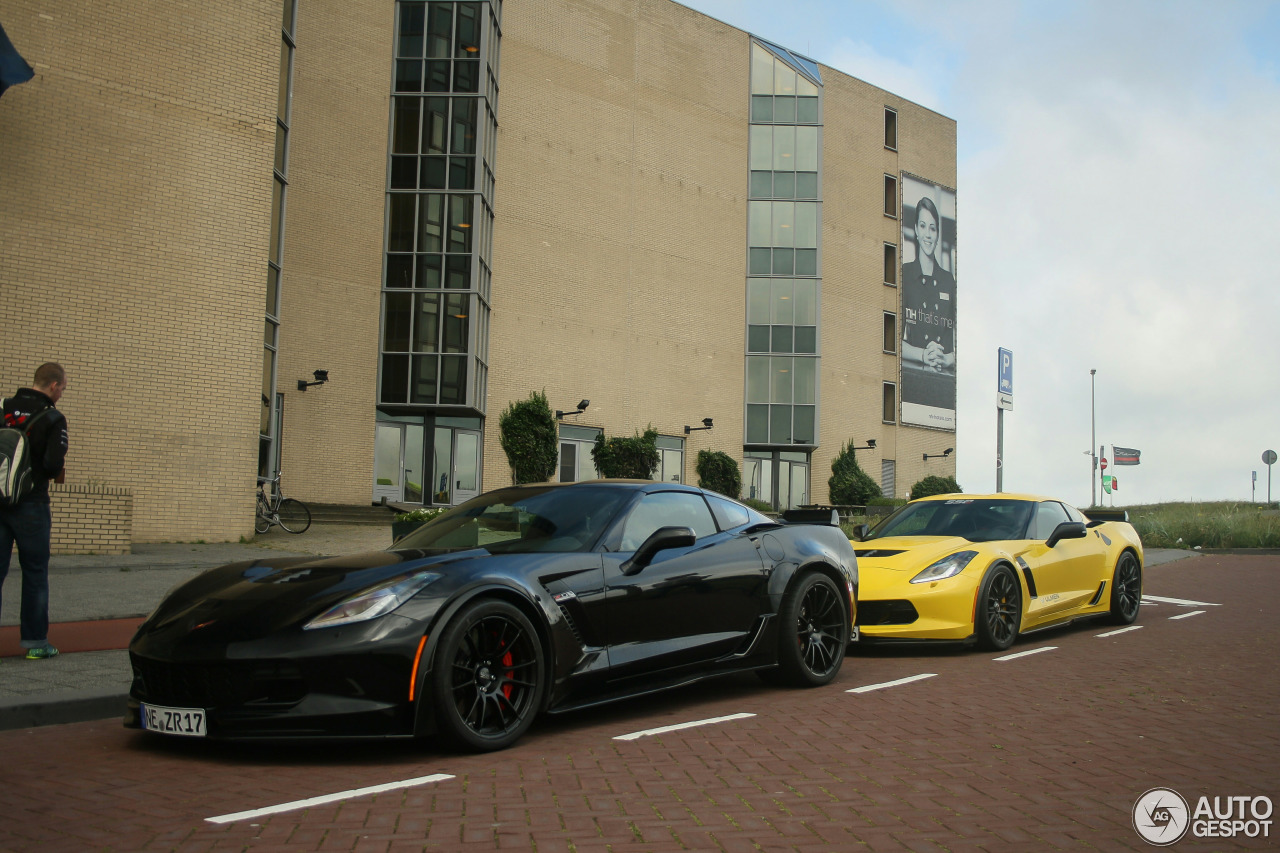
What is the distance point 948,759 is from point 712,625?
1.74m

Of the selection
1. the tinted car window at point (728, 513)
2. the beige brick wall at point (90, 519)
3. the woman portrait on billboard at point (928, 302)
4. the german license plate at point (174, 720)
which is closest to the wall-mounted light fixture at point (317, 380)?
the beige brick wall at point (90, 519)

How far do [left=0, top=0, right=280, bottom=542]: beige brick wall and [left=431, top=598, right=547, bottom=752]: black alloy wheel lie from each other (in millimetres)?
14782

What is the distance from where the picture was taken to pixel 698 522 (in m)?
6.91

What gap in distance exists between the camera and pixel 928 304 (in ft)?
163

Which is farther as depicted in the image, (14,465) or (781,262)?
(781,262)

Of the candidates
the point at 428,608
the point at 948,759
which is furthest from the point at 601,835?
the point at 948,759

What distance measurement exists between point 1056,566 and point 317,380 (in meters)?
25.0

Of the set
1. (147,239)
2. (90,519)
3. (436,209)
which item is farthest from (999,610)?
(436,209)

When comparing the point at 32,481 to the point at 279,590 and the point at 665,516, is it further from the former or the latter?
the point at 665,516

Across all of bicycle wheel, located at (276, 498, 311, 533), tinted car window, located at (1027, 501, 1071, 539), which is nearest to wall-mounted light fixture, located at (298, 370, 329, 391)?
bicycle wheel, located at (276, 498, 311, 533)

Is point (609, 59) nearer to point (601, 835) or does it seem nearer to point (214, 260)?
point (214, 260)

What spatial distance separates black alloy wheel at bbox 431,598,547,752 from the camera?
4.98 metres

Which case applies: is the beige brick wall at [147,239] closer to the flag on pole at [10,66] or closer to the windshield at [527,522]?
Answer: the flag on pole at [10,66]

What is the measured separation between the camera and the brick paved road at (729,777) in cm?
391
